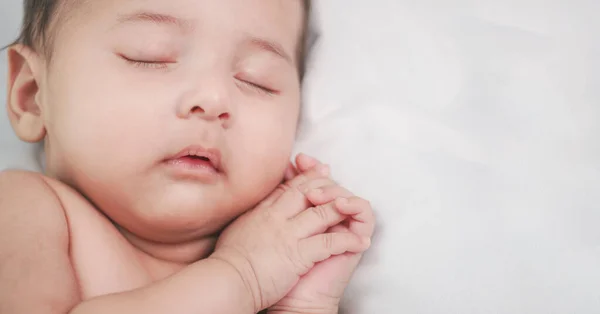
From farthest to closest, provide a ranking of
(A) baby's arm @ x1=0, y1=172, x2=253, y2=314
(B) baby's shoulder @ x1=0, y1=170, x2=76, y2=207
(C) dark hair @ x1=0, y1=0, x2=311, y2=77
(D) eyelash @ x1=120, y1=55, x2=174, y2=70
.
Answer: (C) dark hair @ x1=0, y1=0, x2=311, y2=77 → (D) eyelash @ x1=120, y1=55, x2=174, y2=70 → (B) baby's shoulder @ x1=0, y1=170, x2=76, y2=207 → (A) baby's arm @ x1=0, y1=172, x2=253, y2=314

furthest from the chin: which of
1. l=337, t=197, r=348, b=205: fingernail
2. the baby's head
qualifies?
l=337, t=197, r=348, b=205: fingernail

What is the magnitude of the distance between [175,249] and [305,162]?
33 centimetres

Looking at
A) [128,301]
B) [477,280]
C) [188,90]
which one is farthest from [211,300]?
[477,280]

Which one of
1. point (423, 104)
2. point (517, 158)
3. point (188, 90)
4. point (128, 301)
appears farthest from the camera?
point (423, 104)

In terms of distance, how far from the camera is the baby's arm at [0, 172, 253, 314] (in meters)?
0.79

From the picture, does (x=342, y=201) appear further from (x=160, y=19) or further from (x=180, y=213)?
(x=160, y=19)

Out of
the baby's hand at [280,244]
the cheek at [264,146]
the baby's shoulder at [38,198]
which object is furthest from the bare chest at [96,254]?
the cheek at [264,146]

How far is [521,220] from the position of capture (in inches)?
40.6

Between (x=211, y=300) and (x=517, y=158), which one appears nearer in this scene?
(x=211, y=300)

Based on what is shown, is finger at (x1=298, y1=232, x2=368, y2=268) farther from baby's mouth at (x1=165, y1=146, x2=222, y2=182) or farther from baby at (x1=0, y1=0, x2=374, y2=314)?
baby's mouth at (x1=165, y1=146, x2=222, y2=182)

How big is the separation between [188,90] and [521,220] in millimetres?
673

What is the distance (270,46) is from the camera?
1.14 metres

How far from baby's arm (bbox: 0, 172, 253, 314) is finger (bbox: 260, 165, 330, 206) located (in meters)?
0.22

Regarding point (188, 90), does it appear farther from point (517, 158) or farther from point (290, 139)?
point (517, 158)
